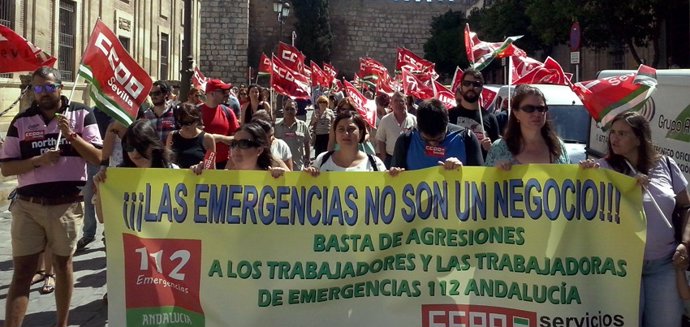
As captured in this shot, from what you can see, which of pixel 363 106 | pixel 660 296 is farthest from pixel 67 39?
pixel 660 296

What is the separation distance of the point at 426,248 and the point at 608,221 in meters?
0.90

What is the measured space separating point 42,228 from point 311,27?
2264 inches

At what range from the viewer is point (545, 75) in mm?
9344

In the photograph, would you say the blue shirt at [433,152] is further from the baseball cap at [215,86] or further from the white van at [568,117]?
the white van at [568,117]

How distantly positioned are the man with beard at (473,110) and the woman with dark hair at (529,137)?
1.71 metres

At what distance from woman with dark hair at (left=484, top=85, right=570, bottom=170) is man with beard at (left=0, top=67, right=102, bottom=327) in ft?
7.87

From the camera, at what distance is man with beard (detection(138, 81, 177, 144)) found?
21.1 ft

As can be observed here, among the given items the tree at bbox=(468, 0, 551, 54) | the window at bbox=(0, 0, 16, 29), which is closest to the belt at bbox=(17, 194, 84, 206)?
the window at bbox=(0, 0, 16, 29)

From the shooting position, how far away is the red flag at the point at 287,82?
580 inches

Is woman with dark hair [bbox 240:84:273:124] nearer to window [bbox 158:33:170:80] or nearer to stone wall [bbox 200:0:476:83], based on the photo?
window [bbox 158:33:170:80]

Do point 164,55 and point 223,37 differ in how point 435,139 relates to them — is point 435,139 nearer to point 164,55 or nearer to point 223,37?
point 164,55

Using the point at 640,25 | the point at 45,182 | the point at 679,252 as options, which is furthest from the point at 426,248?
the point at 640,25

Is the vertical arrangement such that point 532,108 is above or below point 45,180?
above

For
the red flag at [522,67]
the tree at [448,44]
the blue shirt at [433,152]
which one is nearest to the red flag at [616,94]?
the blue shirt at [433,152]
